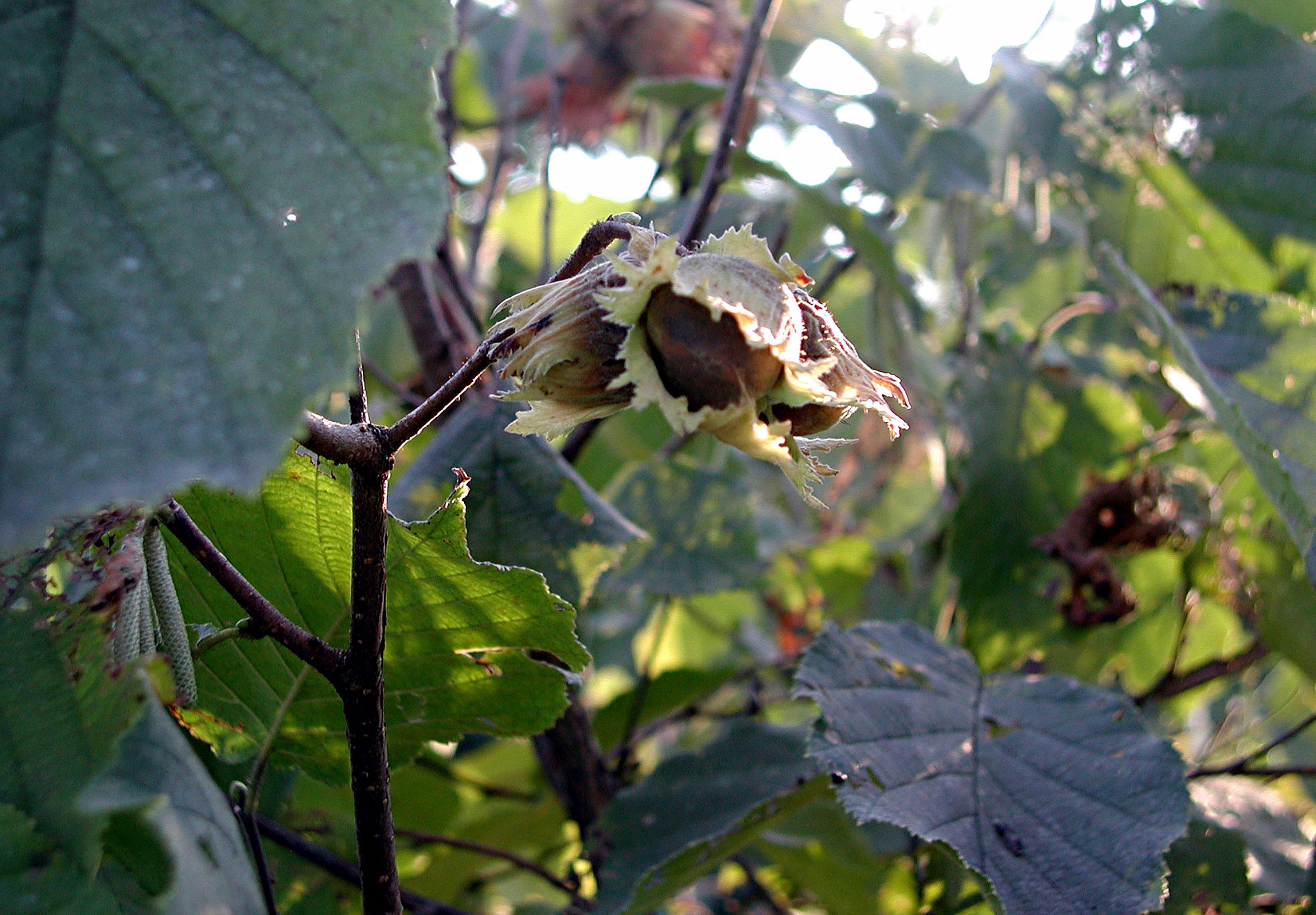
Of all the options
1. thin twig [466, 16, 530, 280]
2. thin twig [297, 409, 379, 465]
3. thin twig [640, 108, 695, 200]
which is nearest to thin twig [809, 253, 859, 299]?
thin twig [640, 108, 695, 200]

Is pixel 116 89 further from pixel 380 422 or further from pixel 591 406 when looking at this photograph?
pixel 380 422

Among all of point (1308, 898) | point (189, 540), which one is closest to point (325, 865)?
point (189, 540)

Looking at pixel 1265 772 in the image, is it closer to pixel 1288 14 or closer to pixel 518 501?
pixel 518 501

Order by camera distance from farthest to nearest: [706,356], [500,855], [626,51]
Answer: [626,51]
[500,855]
[706,356]

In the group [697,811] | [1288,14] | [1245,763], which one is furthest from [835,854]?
[1288,14]

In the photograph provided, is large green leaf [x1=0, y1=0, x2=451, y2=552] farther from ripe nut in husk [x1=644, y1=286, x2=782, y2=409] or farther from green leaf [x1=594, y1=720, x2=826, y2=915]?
green leaf [x1=594, y1=720, x2=826, y2=915]

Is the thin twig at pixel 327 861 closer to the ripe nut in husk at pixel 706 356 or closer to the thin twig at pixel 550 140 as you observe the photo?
the ripe nut in husk at pixel 706 356
